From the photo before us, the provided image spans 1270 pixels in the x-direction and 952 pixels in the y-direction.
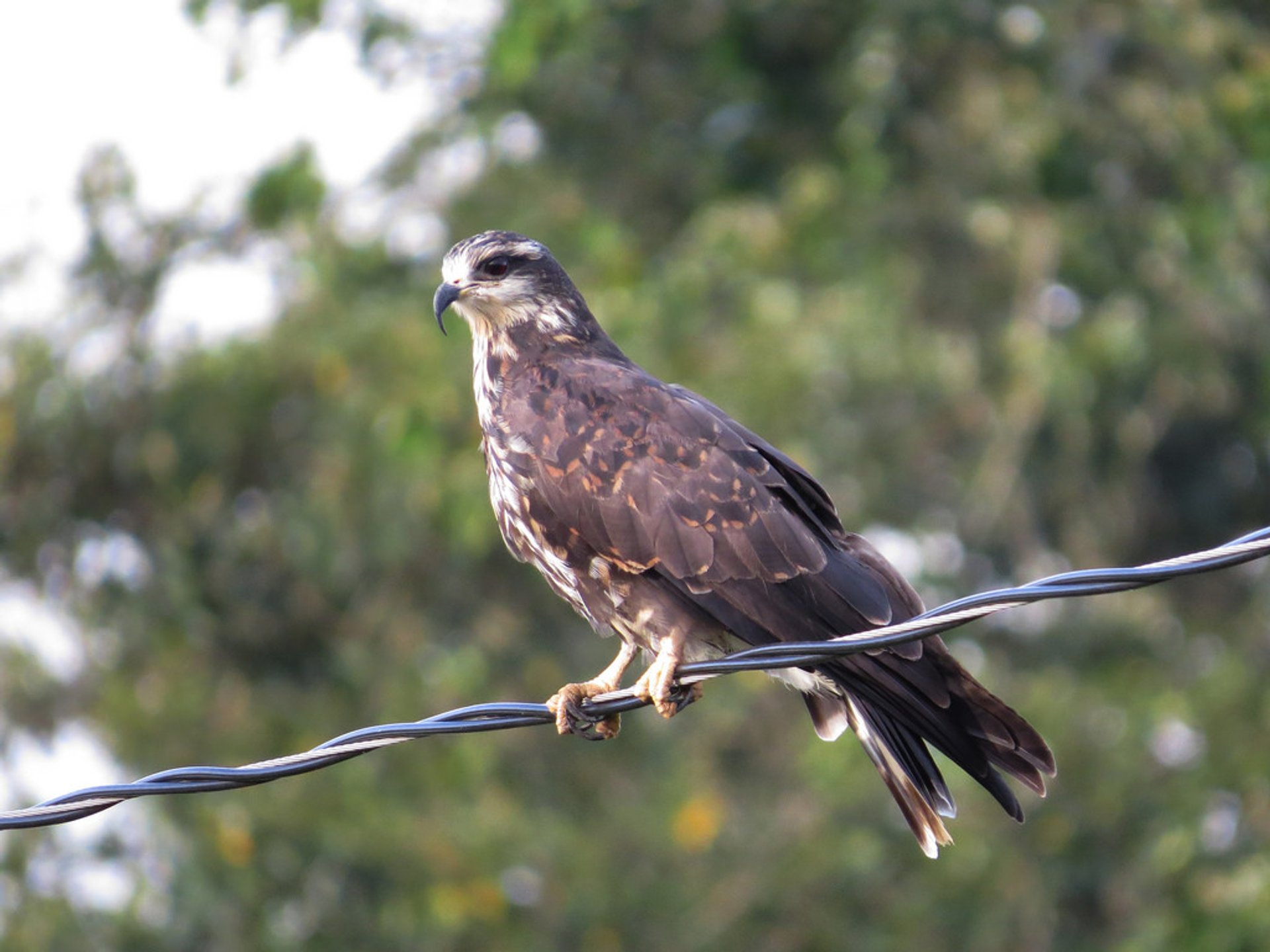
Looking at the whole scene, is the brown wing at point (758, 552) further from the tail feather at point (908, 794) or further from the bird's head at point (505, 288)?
the bird's head at point (505, 288)

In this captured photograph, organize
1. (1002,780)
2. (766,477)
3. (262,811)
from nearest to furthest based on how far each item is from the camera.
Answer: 1. (1002,780)
2. (766,477)
3. (262,811)

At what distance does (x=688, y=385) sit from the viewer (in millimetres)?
9844

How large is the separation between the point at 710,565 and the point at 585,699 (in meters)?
0.47

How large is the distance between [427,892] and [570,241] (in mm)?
4562

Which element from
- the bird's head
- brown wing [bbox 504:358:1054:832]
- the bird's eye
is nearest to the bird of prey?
brown wing [bbox 504:358:1054:832]

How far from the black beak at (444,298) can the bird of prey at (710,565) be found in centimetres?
40

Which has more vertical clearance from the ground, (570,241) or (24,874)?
(570,241)

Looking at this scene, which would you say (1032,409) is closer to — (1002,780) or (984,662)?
(984,662)

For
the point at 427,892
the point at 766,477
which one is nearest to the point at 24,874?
the point at 427,892

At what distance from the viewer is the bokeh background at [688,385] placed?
9602 mm

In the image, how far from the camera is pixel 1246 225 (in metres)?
11.7

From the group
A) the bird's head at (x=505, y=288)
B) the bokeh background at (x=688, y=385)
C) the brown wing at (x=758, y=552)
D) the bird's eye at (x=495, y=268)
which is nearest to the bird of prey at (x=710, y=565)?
the brown wing at (x=758, y=552)

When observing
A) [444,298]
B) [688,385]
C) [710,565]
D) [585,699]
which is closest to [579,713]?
[585,699]

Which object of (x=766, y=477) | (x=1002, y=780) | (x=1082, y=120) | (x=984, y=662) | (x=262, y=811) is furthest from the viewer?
(x=984, y=662)
